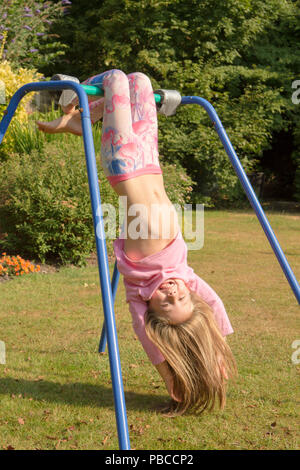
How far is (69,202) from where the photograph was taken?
22.4ft

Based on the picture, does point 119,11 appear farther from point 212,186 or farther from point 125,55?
point 212,186

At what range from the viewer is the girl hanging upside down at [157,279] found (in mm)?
3025

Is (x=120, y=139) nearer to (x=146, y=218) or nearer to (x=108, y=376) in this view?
(x=146, y=218)

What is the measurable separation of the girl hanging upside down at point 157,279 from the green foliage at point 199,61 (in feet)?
31.6

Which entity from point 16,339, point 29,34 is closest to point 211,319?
point 16,339

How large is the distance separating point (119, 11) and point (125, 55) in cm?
111

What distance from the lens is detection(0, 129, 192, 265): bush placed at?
6793 millimetres

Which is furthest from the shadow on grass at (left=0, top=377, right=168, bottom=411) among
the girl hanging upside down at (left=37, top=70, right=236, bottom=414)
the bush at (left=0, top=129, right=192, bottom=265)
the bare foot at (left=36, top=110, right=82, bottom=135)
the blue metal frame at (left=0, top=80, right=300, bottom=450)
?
the bush at (left=0, top=129, right=192, bottom=265)

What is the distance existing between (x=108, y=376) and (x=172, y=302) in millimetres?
994

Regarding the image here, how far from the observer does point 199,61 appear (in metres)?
13.6

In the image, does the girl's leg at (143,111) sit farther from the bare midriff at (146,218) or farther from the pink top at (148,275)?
the pink top at (148,275)

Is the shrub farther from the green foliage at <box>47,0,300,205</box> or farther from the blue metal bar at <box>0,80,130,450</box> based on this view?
the green foliage at <box>47,0,300,205</box>
